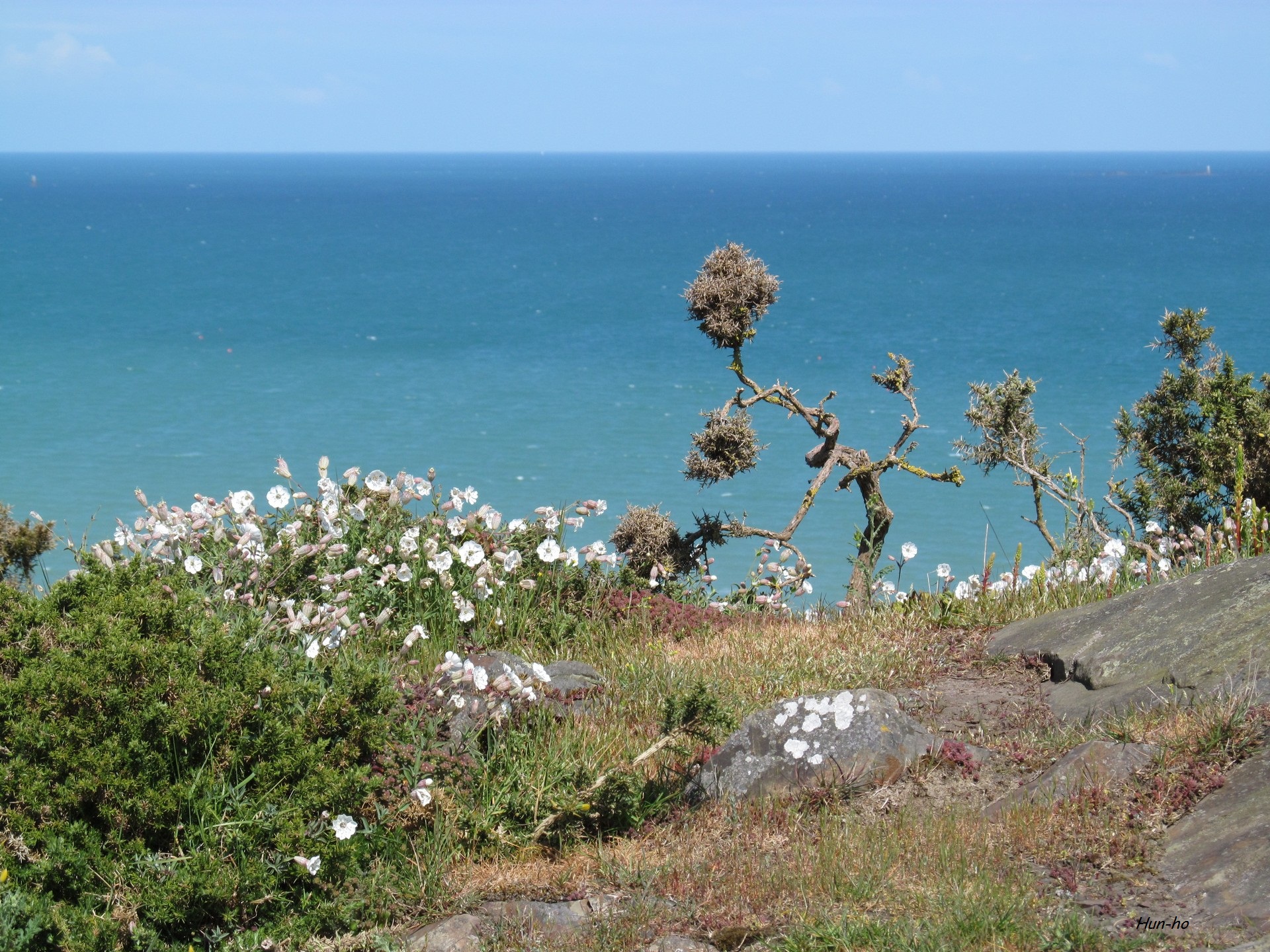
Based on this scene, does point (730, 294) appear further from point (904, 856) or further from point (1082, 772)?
point (904, 856)

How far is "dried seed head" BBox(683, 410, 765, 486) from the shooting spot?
25.3 feet

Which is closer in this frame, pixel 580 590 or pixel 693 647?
pixel 693 647

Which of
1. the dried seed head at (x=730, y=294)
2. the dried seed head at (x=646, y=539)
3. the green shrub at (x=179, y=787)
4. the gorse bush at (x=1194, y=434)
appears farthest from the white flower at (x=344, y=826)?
the gorse bush at (x=1194, y=434)

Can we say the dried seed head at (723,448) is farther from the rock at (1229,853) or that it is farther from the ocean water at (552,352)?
the rock at (1229,853)

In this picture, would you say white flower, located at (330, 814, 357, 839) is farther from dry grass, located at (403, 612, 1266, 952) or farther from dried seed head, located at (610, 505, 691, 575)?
dried seed head, located at (610, 505, 691, 575)

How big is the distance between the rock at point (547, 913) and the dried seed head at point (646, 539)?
3.85 meters

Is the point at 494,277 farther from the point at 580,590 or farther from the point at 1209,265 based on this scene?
the point at 580,590

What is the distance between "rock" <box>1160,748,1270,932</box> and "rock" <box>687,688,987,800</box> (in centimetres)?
109

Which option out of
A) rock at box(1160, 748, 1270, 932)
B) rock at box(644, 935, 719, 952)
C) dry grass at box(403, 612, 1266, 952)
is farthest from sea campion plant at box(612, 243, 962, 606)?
rock at box(644, 935, 719, 952)

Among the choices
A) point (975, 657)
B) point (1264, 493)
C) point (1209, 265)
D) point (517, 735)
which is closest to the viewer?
point (517, 735)

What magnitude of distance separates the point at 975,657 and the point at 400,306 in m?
57.9

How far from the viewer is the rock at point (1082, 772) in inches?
170

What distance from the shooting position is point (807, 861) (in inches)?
161

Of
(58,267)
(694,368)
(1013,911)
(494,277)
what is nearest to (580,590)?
(1013,911)
